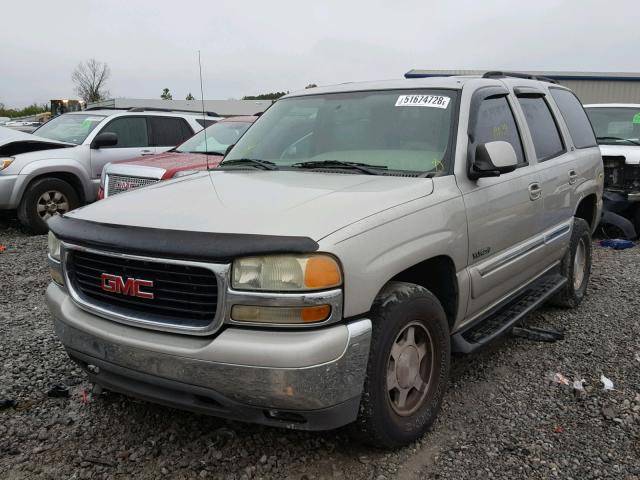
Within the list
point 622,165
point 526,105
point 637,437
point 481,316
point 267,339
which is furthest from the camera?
point 622,165

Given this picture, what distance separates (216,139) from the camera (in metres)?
8.20

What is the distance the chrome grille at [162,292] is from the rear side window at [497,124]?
1.96 m

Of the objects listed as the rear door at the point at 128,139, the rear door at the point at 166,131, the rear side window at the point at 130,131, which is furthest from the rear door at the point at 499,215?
the rear side window at the point at 130,131

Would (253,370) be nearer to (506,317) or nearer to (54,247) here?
(54,247)

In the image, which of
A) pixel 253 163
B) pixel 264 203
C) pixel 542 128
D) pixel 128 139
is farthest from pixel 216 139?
pixel 264 203

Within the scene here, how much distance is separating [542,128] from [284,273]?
303cm

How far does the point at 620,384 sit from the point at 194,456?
2587 mm

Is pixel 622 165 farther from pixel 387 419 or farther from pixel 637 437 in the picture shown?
pixel 387 419

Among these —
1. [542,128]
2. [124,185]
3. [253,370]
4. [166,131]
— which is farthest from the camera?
[166,131]

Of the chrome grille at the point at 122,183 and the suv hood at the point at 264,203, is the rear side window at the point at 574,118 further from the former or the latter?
the chrome grille at the point at 122,183

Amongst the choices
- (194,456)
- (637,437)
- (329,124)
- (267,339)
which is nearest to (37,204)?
(329,124)

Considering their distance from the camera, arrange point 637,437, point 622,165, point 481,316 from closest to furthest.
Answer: point 637,437
point 481,316
point 622,165

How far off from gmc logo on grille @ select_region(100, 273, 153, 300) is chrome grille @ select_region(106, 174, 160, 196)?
4083mm

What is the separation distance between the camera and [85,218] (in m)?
2.87
